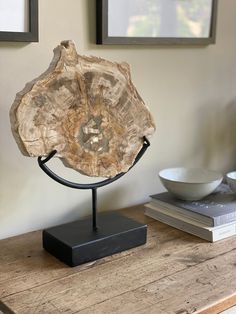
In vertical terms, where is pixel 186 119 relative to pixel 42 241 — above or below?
above

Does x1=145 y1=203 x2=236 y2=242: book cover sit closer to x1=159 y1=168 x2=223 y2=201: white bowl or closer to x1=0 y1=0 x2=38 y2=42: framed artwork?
x1=159 y1=168 x2=223 y2=201: white bowl

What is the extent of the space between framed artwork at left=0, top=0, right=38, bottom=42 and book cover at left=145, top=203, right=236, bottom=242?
1.93 ft

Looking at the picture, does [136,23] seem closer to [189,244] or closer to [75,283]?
[189,244]

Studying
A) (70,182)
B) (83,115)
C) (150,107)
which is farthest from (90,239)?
(150,107)

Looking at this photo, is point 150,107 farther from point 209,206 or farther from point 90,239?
point 90,239

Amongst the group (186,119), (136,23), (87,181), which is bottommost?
(87,181)

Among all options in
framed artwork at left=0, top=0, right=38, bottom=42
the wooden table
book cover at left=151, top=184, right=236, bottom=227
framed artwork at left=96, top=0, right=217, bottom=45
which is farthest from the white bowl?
framed artwork at left=0, top=0, right=38, bottom=42

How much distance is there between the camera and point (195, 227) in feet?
4.35

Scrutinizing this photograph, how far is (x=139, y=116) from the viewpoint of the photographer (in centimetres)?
123

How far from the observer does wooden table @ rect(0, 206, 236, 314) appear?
0.98 metres

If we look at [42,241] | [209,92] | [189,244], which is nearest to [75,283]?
[42,241]

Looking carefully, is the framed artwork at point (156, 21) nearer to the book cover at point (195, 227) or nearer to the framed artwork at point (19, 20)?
the framed artwork at point (19, 20)

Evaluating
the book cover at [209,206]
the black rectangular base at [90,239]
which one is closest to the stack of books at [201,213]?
the book cover at [209,206]

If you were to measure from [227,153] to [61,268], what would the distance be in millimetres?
885
